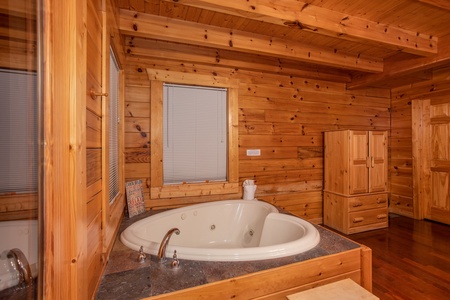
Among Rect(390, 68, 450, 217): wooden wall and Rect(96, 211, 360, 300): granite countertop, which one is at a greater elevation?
Rect(390, 68, 450, 217): wooden wall

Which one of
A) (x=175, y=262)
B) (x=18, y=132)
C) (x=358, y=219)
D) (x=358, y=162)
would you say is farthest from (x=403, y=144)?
(x=18, y=132)

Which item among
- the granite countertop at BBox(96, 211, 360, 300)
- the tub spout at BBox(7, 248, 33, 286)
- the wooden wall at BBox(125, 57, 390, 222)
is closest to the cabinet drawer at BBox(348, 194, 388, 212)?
the wooden wall at BBox(125, 57, 390, 222)

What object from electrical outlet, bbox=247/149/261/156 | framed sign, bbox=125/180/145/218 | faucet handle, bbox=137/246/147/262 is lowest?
faucet handle, bbox=137/246/147/262

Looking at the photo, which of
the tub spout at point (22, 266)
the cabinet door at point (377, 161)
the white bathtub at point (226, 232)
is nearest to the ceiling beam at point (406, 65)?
the cabinet door at point (377, 161)

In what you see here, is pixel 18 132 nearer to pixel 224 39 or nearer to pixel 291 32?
pixel 224 39

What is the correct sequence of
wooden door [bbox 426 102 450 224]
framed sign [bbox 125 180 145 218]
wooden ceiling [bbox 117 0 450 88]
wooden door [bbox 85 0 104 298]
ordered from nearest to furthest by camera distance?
1. wooden door [bbox 85 0 104 298]
2. wooden ceiling [bbox 117 0 450 88]
3. framed sign [bbox 125 180 145 218]
4. wooden door [bbox 426 102 450 224]

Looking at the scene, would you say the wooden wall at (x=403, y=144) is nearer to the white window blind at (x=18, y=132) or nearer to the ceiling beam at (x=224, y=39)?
the ceiling beam at (x=224, y=39)

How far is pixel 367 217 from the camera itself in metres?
3.17

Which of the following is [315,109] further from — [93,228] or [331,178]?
[93,228]

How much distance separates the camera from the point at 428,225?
11.1 feet

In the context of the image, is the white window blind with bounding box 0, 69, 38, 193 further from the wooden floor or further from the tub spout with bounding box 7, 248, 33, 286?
the wooden floor

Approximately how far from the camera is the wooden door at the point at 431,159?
11.3 feet

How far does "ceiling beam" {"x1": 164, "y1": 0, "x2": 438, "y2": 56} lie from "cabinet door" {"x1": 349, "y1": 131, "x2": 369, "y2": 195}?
3.75 feet

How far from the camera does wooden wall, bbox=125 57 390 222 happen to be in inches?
98.7
